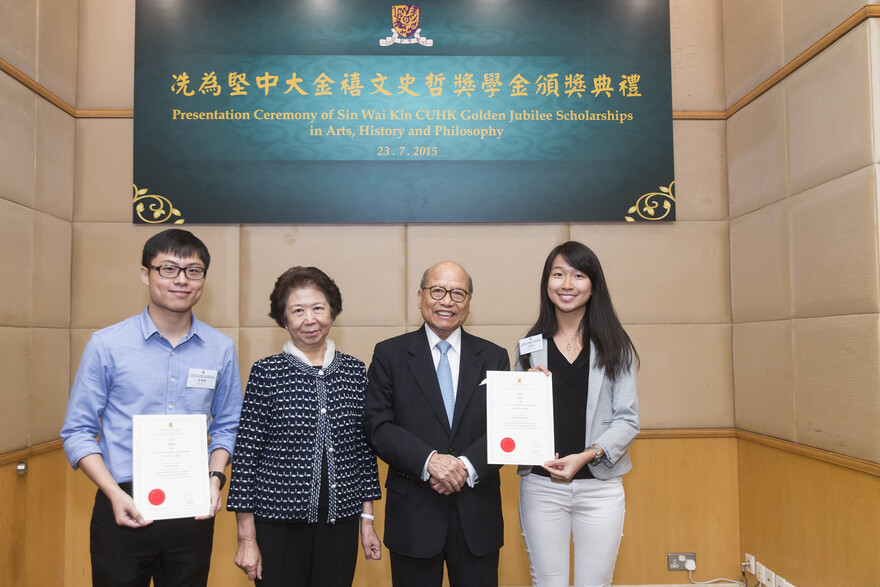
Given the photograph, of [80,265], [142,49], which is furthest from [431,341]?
[142,49]

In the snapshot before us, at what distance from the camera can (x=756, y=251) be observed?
118 inches

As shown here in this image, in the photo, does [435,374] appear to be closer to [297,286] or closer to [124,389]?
[297,286]

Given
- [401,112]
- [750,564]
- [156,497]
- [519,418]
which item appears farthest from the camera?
[401,112]

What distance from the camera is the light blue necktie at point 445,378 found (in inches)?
78.2

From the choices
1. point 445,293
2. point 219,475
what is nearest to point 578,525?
point 445,293

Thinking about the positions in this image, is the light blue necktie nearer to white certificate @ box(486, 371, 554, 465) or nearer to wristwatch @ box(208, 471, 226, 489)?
white certificate @ box(486, 371, 554, 465)

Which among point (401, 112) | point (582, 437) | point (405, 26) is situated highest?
point (405, 26)

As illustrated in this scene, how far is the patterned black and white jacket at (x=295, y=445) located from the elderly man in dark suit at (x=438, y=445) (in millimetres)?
107

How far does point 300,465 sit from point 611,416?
1.05 metres

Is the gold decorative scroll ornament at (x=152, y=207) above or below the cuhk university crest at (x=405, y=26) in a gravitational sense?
below

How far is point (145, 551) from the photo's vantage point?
177cm

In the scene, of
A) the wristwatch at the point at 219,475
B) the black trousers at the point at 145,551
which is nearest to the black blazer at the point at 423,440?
the wristwatch at the point at 219,475

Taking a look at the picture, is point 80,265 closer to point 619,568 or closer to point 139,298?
point 139,298

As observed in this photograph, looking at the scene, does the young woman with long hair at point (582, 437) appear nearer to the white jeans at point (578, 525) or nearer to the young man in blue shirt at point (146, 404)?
the white jeans at point (578, 525)
